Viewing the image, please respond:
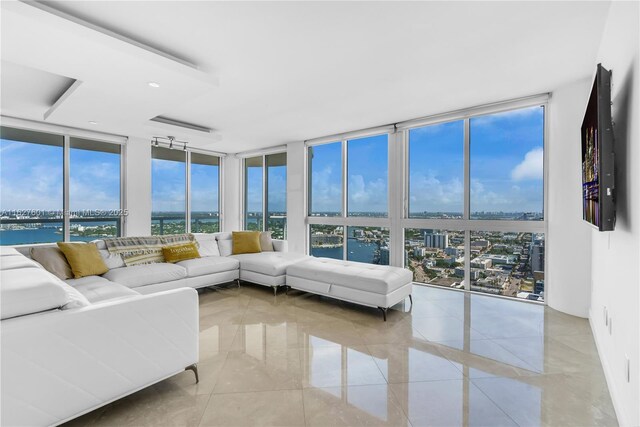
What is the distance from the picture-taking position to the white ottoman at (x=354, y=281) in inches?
126

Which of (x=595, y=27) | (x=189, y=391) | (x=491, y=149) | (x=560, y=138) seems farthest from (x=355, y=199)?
(x=189, y=391)

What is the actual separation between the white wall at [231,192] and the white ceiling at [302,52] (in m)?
3.38

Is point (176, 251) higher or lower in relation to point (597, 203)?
lower

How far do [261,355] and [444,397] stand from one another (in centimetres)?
138

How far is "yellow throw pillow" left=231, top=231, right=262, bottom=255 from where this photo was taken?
5.09 metres

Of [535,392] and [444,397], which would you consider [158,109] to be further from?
[535,392]

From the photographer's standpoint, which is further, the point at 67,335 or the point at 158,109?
the point at 158,109

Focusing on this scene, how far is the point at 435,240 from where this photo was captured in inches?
180

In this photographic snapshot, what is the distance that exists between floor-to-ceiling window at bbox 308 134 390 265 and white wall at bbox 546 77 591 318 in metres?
2.25

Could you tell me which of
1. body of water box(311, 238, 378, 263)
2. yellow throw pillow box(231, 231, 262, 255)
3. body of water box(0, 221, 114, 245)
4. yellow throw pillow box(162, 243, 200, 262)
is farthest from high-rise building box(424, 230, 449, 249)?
body of water box(0, 221, 114, 245)

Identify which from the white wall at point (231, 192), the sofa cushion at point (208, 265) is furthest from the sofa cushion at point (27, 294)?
the white wall at point (231, 192)

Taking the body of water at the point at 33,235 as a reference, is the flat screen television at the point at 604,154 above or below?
above

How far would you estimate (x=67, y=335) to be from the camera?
4.85ft

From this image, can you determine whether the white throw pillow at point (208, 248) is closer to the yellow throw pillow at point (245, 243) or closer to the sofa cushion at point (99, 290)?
the yellow throw pillow at point (245, 243)
